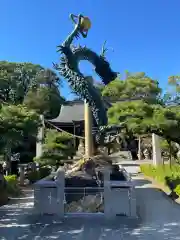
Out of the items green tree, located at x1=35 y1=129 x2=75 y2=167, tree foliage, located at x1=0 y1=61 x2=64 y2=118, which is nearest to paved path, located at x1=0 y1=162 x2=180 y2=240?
green tree, located at x1=35 y1=129 x2=75 y2=167

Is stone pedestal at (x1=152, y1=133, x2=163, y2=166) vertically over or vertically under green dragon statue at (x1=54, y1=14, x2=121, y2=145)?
under

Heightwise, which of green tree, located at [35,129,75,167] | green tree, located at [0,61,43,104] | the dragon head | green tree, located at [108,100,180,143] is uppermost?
green tree, located at [0,61,43,104]

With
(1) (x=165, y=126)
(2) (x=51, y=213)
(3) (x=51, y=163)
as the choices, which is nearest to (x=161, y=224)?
(2) (x=51, y=213)

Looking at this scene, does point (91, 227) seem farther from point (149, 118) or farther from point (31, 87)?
point (31, 87)

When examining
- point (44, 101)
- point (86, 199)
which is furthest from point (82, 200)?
point (44, 101)

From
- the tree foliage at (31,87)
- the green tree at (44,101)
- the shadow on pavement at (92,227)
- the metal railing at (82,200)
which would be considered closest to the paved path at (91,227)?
the shadow on pavement at (92,227)

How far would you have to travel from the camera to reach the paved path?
5570 millimetres

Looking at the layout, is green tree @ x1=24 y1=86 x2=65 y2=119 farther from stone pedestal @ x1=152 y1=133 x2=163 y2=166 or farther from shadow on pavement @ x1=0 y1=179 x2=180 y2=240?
shadow on pavement @ x1=0 y1=179 x2=180 y2=240

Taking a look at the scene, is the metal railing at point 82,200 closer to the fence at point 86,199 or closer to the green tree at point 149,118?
the fence at point 86,199

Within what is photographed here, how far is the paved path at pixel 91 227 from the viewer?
557 cm

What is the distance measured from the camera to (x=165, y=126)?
404 inches

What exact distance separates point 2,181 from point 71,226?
3450mm

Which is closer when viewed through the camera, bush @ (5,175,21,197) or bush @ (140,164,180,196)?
bush @ (5,175,21,197)

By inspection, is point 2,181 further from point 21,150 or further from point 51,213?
point 21,150
